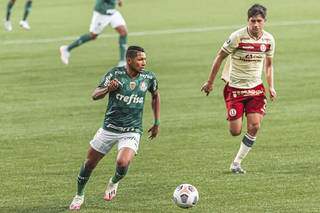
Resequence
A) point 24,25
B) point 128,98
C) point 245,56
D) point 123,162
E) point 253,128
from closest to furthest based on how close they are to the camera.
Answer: point 123,162 → point 128,98 → point 253,128 → point 245,56 → point 24,25

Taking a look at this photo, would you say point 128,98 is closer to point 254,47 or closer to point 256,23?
point 256,23

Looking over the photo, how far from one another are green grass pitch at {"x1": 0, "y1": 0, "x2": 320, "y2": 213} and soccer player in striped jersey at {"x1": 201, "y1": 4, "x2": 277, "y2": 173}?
772 millimetres

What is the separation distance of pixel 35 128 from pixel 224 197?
7.39m

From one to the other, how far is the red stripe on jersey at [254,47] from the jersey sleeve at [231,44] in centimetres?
10

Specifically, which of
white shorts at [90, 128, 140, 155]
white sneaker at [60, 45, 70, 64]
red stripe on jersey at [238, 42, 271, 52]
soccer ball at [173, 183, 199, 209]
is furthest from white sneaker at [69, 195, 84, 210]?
white sneaker at [60, 45, 70, 64]

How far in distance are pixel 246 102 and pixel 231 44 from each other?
1.05m

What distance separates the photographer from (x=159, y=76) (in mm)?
26906

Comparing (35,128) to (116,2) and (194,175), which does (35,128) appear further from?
(116,2)

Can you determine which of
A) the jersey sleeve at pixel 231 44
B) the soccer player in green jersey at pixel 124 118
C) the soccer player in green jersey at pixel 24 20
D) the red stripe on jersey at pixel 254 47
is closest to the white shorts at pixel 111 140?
the soccer player in green jersey at pixel 124 118

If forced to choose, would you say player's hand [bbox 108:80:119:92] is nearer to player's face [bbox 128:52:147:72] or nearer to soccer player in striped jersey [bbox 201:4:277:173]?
player's face [bbox 128:52:147:72]

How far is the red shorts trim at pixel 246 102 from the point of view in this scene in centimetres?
1529

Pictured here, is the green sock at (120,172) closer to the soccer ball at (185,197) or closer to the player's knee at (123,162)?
the player's knee at (123,162)

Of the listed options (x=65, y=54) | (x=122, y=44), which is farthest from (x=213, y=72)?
(x=65, y=54)

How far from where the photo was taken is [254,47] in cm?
1511
